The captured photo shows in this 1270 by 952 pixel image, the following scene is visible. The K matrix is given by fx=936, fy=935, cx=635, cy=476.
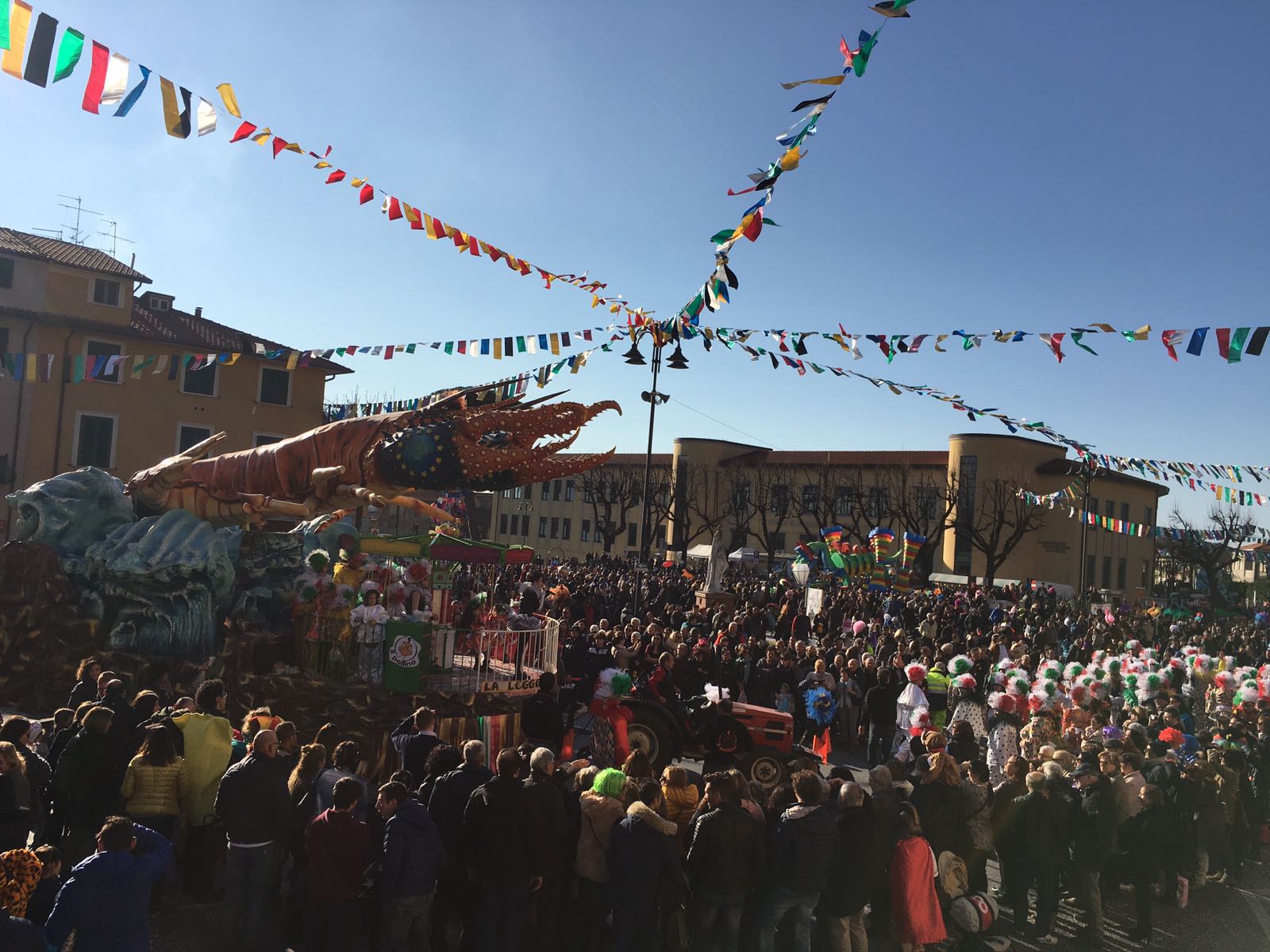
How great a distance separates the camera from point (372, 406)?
1978 centimetres

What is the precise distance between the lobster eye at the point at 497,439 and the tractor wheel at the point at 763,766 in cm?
530

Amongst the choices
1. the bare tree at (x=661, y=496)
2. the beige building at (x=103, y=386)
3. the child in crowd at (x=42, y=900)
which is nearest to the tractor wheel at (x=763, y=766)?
the child in crowd at (x=42, y=900)

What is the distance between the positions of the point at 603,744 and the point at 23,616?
265 inches

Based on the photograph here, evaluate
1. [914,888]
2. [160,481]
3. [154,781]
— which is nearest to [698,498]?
[160,481]

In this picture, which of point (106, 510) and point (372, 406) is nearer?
point (106, 510)

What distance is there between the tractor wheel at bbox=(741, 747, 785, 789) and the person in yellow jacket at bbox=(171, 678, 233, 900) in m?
5.63

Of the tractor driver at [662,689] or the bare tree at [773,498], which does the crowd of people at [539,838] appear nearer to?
the tractor driver at [662,689]

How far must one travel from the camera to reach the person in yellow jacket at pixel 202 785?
616cm

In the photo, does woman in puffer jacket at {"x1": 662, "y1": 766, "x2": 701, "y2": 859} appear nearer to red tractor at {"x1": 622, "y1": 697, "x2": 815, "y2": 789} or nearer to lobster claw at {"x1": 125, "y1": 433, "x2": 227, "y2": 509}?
red tractor at {"x1": 622, "y1": 697, "x2": 815, "y2": 789}

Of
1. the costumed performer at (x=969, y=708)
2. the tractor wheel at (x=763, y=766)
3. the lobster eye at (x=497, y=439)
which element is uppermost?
the lobster eye at (x=497, y=439)

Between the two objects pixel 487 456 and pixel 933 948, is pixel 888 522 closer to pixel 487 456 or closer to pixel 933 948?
pixel 487 456

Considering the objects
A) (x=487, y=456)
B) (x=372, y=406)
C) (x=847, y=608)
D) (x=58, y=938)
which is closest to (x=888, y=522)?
(x=847, y=608)

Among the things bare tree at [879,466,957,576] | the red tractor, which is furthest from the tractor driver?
bare tree at [879,466,957,576]

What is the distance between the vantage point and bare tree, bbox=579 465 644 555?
59.5m
